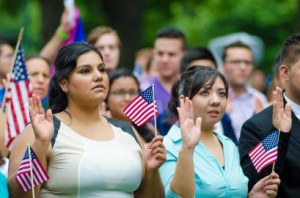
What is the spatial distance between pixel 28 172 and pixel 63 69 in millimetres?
979

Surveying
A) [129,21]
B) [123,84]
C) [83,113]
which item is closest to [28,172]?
[83,113]

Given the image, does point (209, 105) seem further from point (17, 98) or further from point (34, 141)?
point (17, 98)

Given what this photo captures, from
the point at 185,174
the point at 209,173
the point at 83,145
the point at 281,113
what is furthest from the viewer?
the point at 281,113

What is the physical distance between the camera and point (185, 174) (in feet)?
23.1

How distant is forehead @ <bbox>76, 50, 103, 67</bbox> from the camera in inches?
283

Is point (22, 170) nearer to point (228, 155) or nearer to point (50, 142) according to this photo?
point (50, 142)

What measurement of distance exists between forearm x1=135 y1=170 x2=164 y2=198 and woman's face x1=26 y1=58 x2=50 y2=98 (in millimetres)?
2826

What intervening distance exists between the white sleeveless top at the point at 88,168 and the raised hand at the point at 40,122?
0.76 feet

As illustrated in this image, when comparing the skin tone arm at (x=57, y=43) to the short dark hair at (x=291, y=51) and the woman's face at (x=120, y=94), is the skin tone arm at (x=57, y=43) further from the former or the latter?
the short dark hair at (x=291, y=51)

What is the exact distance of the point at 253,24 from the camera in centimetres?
2609

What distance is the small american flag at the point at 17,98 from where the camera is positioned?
29.5 feet

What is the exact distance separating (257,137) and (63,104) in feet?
5.80

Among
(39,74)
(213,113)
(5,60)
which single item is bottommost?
(213,113)

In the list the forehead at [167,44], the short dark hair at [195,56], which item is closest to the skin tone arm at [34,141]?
the short dark hair at [195,56]
